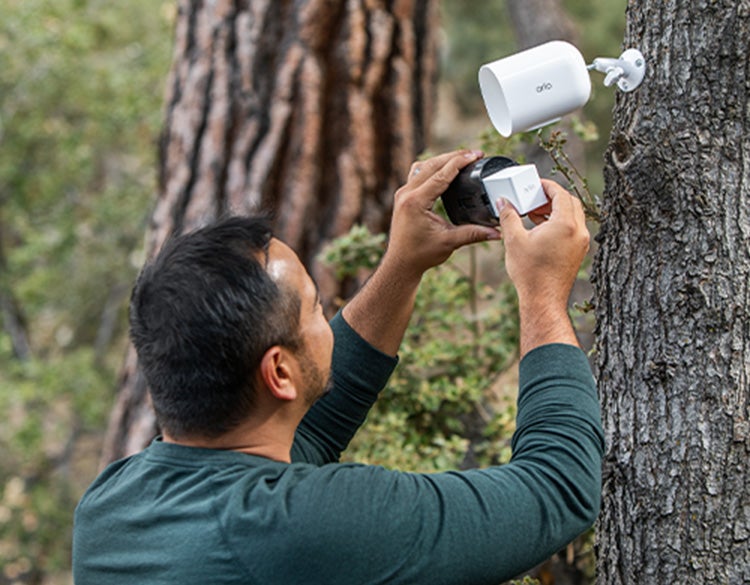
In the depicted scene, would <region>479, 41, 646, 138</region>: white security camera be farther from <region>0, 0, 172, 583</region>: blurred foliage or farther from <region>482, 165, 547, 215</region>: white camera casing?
<region>0, 0, 172, 583</region>: blurred foliage

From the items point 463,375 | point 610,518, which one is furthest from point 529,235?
point 463,375

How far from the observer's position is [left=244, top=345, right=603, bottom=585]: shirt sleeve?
1480 millimetres

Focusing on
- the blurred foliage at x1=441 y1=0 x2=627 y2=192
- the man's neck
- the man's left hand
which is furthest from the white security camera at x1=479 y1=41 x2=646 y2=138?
the blurred foliage at x1=441 y1=0 x2=627 y2=192

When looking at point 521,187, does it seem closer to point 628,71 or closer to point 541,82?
point 541,82

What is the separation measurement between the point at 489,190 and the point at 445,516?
23.9 inches

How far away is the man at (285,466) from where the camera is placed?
1.49 m

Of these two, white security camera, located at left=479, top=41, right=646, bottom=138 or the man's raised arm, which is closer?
white security camera, located at left=479, top=41, right=646, bottom=138

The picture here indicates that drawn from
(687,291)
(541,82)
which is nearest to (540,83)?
(541,82)

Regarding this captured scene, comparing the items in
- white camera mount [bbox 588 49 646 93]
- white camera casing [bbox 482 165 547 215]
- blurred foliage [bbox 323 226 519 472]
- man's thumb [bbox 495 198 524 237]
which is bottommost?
blurred foliage [bbox 323 226 519 472]

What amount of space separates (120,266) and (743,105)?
31.3 ft

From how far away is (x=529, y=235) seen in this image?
1.70 metres

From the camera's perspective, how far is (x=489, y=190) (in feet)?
5.90

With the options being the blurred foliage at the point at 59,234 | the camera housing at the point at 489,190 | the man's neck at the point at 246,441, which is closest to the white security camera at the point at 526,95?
the camera housing at the point at 489,190

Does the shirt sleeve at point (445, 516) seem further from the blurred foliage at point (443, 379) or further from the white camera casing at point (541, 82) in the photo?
the blurred foliage at point (443, 379)
